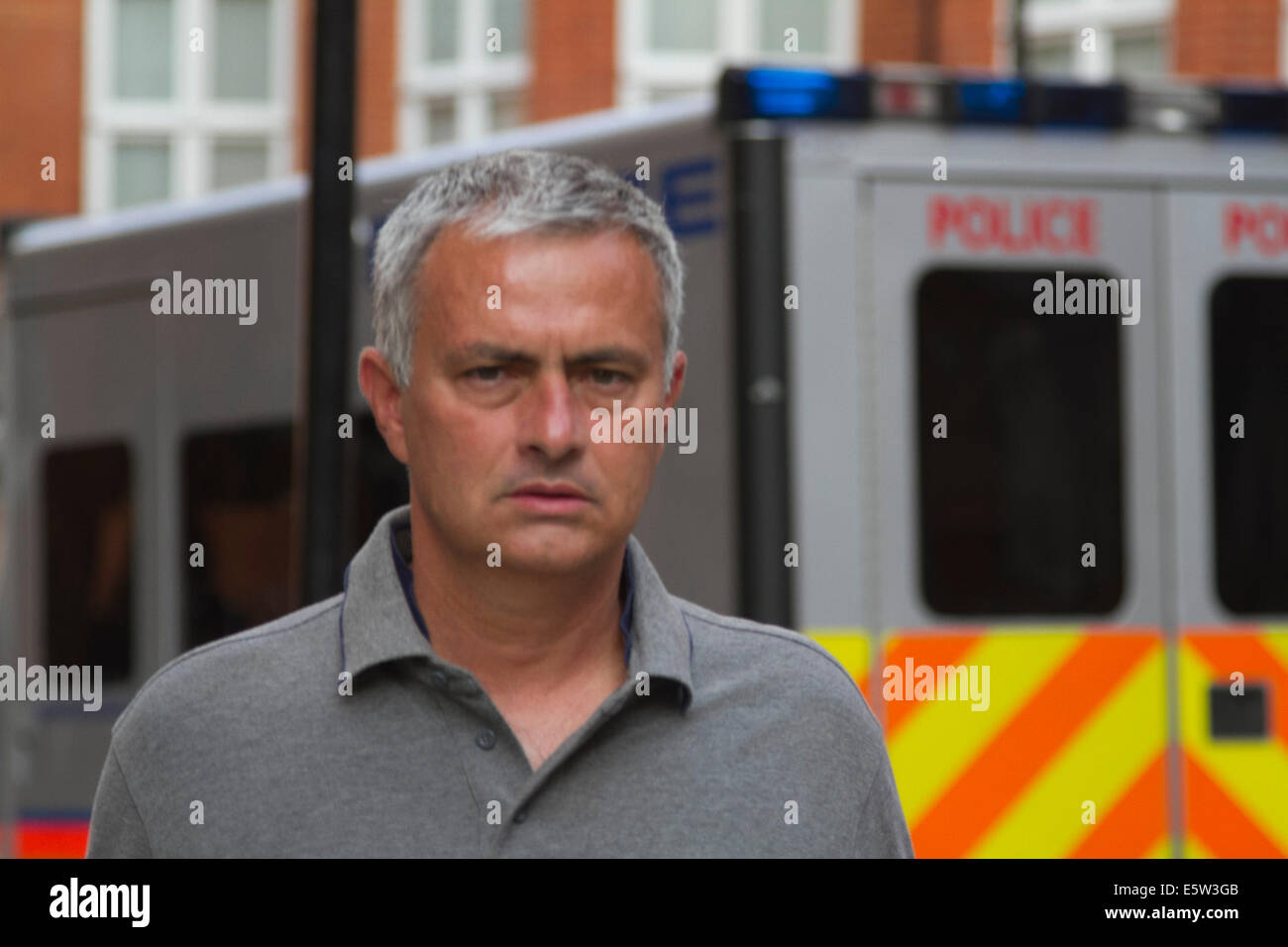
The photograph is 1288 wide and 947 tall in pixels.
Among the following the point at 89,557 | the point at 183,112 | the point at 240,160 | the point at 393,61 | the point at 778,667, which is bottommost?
the point at 89,557

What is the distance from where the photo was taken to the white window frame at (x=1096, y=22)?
15.1 metres

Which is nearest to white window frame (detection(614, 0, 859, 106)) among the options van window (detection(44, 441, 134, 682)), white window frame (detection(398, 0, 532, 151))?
white window frame (detection(398, 0, 532, 151))

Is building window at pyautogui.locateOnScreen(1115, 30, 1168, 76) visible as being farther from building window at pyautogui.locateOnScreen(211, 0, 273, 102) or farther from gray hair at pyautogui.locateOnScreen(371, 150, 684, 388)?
gray hair at pyautogui.locateOnScreen(371, 150, 684, 388)

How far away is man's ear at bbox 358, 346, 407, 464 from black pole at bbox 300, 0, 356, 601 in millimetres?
2533

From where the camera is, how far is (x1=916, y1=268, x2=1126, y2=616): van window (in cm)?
454

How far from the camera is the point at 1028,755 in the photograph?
4410mm

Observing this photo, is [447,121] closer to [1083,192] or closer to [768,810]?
[1083,192]

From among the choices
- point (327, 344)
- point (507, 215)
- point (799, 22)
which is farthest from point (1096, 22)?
point (507, 215)

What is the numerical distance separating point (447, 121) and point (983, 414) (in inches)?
491

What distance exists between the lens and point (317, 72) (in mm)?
4594

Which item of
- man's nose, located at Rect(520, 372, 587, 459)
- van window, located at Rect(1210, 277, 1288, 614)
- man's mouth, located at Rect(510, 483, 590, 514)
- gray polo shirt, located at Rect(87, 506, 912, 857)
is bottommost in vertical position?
van window, located at Rect(1210, 277, 1288, 614)

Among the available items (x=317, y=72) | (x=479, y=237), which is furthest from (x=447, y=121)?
(x=479, y=237)

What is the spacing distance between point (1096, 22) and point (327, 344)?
12.1m

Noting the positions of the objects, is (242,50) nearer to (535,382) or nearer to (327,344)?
(327,344)
